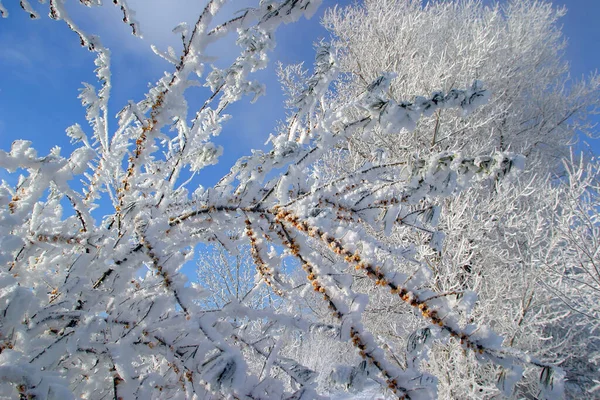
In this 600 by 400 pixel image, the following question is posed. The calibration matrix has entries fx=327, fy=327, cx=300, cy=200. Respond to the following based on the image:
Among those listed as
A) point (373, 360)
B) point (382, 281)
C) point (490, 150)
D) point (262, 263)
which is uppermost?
point (490, 150)

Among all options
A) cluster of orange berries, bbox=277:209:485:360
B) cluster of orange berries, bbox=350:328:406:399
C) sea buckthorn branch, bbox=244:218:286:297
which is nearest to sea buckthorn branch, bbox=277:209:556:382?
cluster of orange berries, bbox=277:209:485:360

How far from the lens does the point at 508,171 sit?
0.74m

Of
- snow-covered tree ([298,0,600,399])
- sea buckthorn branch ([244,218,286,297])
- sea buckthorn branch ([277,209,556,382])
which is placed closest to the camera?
sea buckthorn branch ([277,209,556,382])

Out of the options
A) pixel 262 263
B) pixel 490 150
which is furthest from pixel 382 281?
pixel 490 150

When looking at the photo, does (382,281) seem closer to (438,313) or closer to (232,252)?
(438,313)

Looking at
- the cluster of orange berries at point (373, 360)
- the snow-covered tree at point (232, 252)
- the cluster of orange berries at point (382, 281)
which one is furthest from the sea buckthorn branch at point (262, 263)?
the cluster of orange berries at point (373, 360)

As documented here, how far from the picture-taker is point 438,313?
683mm

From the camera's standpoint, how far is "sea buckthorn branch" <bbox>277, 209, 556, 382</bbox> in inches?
25.6

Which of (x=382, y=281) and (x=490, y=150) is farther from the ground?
(x=490, y=150)

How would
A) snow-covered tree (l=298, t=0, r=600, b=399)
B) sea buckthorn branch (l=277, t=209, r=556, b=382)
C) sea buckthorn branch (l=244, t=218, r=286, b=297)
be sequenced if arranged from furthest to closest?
snow-covered tree (l=298, t=0, r=600, b=399)
sea buckthorn branch (l=244, t=218, r=286, b=297)
sea buckthorn branch (l=277, t=209, r=556, b=382)

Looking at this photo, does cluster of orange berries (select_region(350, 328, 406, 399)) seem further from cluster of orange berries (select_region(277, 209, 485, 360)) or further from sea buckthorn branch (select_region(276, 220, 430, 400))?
cluster of orange berries (select_region(277, 209, 485, 360))

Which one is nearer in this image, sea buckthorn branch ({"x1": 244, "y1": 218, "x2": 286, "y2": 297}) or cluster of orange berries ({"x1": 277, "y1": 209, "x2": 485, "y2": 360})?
cluster of orange berries ({"x1": 277, "y1": 209, "x2": 485, "y2": 360})

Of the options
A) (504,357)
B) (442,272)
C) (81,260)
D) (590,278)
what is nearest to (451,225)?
(442,272)

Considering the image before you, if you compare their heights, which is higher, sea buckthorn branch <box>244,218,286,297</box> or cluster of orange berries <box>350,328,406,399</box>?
sea buckthorn branch <box>244,218,286,297</box>
